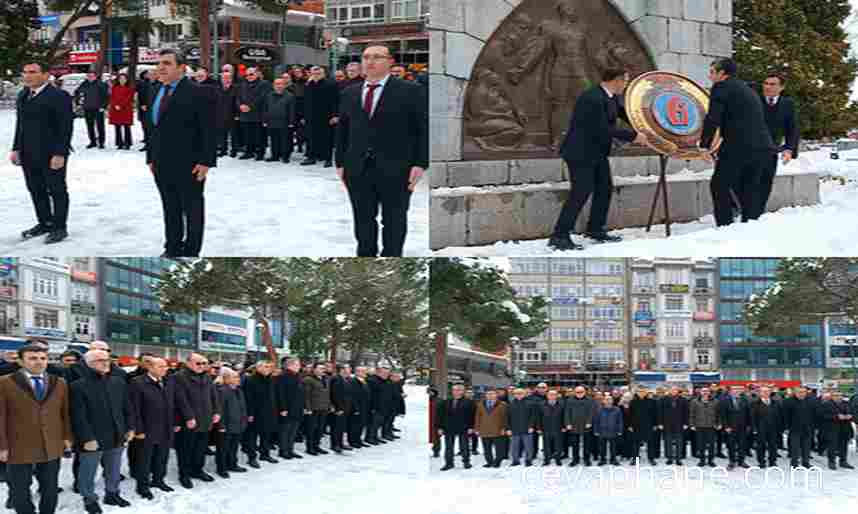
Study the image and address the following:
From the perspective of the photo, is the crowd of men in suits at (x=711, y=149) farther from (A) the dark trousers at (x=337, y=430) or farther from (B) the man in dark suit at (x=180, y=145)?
(A) the dark trousers at (x=337, y=430)

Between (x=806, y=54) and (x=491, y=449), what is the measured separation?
30.9 ft

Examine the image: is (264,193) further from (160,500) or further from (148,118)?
(160,500)

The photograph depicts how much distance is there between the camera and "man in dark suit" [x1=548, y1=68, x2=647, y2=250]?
7.44m

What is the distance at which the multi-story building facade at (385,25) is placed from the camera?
269 inches

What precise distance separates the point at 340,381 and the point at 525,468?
1.92 meters

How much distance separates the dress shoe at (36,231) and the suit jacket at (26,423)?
124 centimetres

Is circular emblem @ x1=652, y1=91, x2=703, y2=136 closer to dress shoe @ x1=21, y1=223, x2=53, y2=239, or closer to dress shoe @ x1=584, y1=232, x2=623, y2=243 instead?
dress shoe @ x1=584, y1=232, x2=623, y2=243

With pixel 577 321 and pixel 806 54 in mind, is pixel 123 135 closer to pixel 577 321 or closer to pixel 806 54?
pixel 577 321

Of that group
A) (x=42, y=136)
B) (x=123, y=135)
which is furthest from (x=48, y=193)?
(x=123, y=135)

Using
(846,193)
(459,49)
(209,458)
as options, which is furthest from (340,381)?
(846,193)

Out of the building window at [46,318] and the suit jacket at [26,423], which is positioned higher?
the building window at [46,318]

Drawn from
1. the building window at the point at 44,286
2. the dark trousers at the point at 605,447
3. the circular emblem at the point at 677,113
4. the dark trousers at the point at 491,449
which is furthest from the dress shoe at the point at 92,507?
the dark trousers at the point at 605,447

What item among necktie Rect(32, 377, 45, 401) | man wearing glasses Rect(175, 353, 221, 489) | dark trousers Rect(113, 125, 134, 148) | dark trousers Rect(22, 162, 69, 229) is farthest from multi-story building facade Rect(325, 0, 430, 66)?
necktie Rect(32, 377, 45, 401)

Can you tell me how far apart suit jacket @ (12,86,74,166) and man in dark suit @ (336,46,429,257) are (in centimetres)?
208
